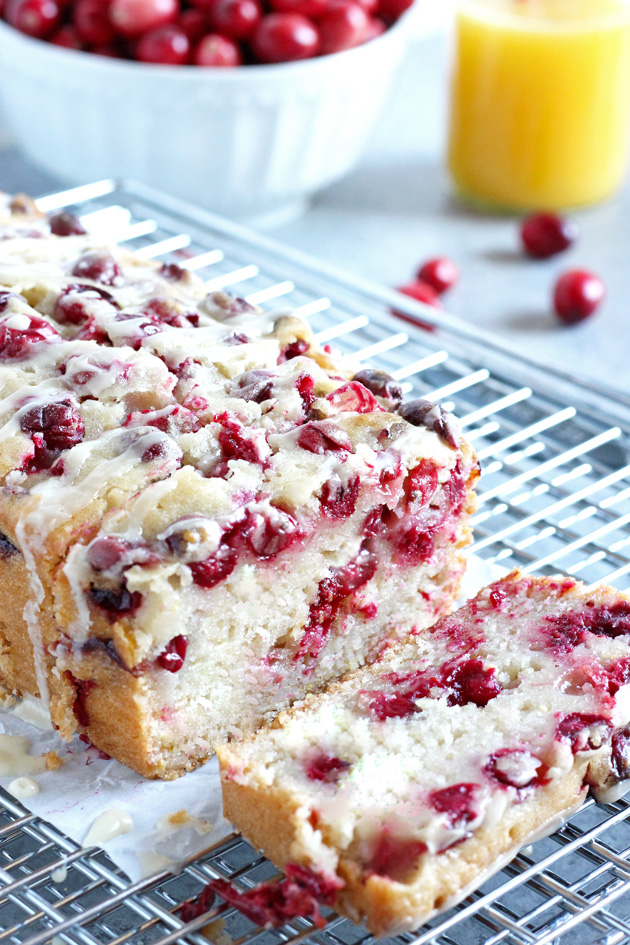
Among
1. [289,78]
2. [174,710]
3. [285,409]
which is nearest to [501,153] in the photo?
[289,78]

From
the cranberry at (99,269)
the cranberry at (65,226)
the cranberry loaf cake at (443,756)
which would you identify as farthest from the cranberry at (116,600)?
the cranberry at (65,226)

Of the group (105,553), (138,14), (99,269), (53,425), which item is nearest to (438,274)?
(138,14)

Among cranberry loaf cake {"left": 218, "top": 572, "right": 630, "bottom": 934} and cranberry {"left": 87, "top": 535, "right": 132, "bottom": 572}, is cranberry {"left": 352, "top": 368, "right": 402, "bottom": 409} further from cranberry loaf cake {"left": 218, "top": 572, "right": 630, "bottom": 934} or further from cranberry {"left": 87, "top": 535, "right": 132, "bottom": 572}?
cranberry {"left": 87, "top": 535, "right": 132, "bottom": 572}

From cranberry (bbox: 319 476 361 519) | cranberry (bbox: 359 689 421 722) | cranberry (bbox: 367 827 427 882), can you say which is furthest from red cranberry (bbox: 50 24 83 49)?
cranberry (bbox: 367 827 427 882)

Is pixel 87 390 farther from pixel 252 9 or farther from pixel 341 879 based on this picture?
pixel 252 9

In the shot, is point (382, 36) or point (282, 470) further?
point (382, 36)

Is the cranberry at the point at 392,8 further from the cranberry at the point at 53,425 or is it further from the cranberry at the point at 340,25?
the cranberry at the point at 53,425
